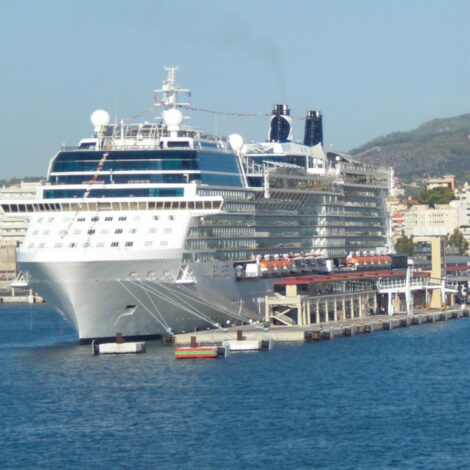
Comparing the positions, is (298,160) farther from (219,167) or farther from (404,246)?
(404,246)

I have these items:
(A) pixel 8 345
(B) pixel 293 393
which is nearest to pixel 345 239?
(A) pixel 8 345

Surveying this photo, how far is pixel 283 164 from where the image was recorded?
9519 centimetres

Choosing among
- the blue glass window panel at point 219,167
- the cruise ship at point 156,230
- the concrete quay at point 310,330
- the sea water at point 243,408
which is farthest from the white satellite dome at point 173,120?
the sea water at point 243,408

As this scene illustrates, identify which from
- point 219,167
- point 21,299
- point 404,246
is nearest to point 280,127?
point 219,167

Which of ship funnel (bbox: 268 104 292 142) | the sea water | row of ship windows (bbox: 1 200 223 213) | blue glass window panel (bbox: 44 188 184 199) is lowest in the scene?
the sea water

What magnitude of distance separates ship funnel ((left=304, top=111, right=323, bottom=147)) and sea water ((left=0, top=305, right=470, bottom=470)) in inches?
1189

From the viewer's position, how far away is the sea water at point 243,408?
4816 centimetres

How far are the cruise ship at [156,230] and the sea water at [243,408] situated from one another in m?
2.72

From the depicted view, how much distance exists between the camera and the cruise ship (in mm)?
75062

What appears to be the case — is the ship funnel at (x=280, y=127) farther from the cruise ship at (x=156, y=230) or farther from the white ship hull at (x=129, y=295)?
the white ship hull at (x=129, y=295)

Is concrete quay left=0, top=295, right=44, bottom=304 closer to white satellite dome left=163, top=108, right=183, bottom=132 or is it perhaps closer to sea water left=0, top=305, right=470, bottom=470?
white satellite dome left=163, top=108, right=183, bottom=132

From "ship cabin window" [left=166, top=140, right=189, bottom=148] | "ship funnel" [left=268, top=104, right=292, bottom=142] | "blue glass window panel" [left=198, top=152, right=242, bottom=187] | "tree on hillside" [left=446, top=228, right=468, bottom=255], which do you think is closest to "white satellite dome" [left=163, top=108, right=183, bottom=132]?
"ship cabin window" [left=166, top=140, right=189, bottom=148]

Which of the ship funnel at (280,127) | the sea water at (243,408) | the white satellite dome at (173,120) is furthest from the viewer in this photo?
the ship funnel at (280,127)

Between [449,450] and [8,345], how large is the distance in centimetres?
4420
